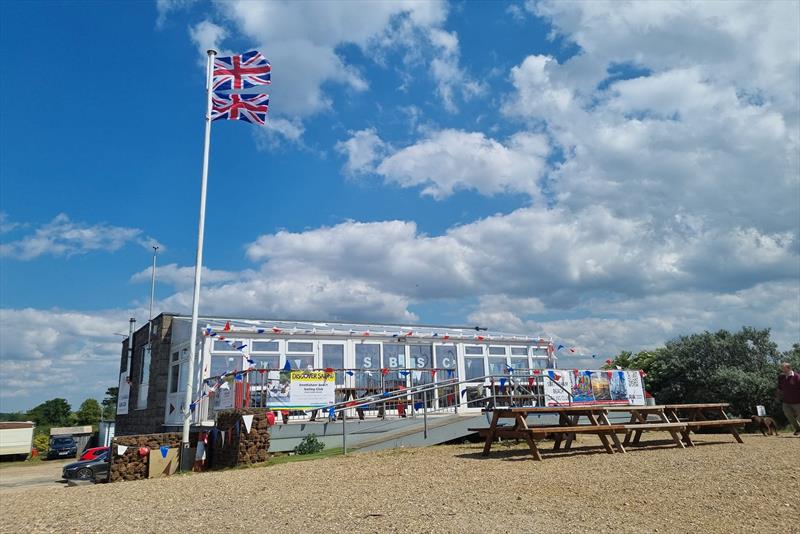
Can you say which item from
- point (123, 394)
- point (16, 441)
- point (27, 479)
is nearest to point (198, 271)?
point (27, 479)

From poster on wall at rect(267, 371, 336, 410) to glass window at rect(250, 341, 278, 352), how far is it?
3.74 meters

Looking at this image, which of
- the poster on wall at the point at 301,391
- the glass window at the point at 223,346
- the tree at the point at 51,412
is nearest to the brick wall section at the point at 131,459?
the poster on wall at the point at 301,391

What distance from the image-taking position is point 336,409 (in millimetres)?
14023

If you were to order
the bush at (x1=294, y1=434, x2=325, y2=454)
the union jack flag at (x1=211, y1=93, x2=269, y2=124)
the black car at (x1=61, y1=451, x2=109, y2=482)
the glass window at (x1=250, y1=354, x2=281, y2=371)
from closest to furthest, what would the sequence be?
the bush at (x1=294, y1=434, x2=325, y2=454)
the union jack flag at (x1=211, y1=93, x2=269, y2=124)
the black car at (x1=61, y1=451, x2=109, y2=482)
the glass window at (x1=250, y1=354, x2=281, y2=371)

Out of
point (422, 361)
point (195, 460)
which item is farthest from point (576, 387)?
point (195, 460)

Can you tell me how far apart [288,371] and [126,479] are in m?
3.96

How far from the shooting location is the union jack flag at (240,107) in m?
14.8

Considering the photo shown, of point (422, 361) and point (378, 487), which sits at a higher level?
point (422, 361)

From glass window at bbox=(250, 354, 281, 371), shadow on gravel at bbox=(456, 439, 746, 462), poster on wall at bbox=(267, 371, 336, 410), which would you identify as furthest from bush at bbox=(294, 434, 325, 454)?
glass window at bbox=(250, 354, 281, 371)

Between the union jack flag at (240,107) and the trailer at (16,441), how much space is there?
30.4 meters

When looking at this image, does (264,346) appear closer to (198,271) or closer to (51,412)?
(198,271)

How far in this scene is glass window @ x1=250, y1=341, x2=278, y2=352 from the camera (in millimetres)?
17781

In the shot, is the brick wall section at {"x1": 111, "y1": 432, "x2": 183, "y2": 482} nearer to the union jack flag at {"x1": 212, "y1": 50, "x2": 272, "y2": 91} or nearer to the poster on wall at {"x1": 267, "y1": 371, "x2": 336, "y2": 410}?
the poster on wall at {"x1": 267, "y1": 371, "x2": 336, "y2": 410}

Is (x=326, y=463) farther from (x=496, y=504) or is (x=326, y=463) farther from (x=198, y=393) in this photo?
(x=198, y=393)
